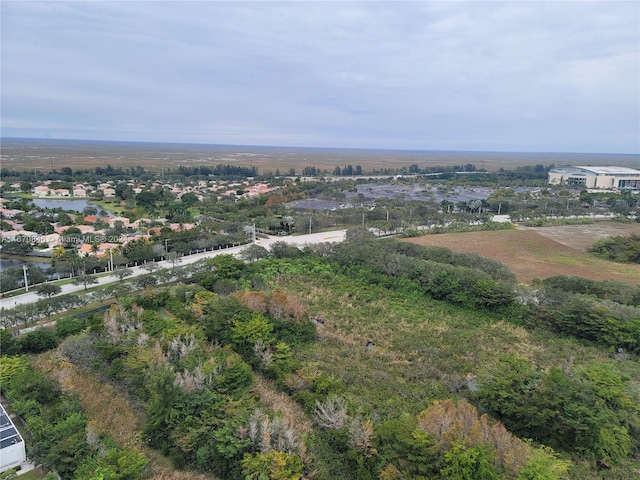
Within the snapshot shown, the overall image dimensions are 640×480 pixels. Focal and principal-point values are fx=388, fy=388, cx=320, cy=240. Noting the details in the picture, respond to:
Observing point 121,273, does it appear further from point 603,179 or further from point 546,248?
point 603,179

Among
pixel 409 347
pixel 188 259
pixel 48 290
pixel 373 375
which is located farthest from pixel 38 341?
pixel 409 347

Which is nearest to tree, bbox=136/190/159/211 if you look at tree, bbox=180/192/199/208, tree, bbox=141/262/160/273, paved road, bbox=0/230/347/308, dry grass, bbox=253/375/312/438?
tree, bbox=180/192/199/208

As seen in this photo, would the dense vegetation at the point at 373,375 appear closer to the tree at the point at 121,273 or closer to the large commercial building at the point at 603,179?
the tree at the point at 121,273

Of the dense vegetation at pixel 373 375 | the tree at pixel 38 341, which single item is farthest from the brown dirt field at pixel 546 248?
the tree at pixel 38 341

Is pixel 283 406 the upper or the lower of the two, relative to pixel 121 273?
lower

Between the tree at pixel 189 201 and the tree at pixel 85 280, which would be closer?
the tree at pixel 85 280

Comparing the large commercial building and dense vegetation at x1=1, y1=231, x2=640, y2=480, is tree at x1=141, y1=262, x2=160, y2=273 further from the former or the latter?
the large commercial building
